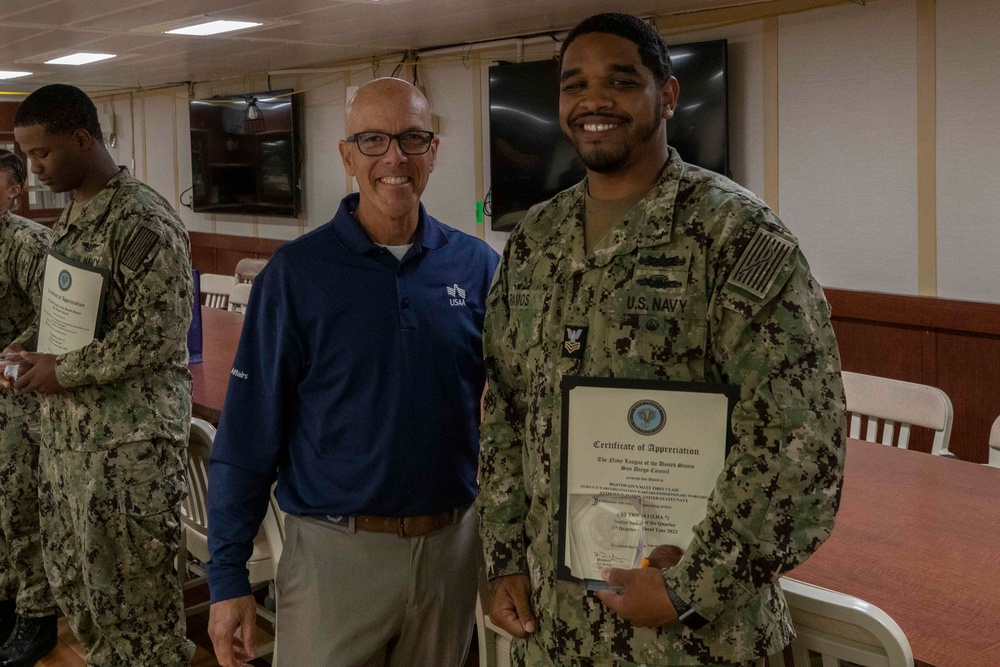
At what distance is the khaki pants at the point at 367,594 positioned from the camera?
5.20 feet

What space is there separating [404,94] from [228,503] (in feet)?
2.48

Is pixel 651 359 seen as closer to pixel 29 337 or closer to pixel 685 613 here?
pixel 685 613

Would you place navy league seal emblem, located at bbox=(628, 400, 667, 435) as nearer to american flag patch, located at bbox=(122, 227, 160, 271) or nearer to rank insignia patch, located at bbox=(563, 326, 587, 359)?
rank insignia patch, located at bbox=(563, 326, 587, 359)

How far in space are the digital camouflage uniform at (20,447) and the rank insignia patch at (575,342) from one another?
7.11 ft

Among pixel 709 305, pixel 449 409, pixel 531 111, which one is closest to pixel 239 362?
pixel 449 409

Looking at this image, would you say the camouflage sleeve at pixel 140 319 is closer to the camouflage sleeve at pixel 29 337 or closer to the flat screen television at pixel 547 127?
the camouflage sleeve at pixel 29 337

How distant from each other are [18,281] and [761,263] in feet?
8.12

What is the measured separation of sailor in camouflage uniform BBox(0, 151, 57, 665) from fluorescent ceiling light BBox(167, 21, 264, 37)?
2778mm

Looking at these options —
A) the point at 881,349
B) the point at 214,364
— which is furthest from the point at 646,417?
the point at 881,349

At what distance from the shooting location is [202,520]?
2684 mm

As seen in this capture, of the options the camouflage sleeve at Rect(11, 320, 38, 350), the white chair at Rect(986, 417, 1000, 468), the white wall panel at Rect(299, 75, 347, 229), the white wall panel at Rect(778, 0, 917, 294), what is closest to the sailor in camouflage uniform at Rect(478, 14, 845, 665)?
the white chair at Rect(986, 417, 1000, 468)

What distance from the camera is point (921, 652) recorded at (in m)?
1.36

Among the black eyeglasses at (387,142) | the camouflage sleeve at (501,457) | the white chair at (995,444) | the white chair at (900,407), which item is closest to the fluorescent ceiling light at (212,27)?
the white chair at (900,407)

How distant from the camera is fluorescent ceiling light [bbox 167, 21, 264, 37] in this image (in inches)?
214
